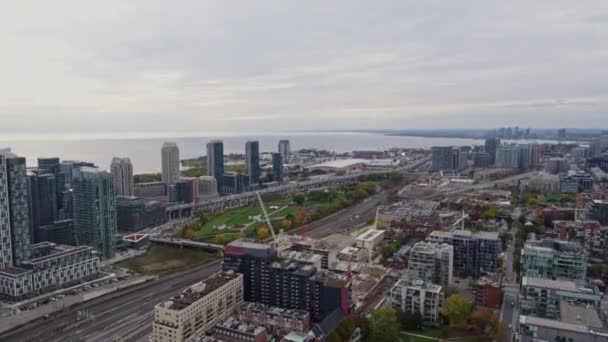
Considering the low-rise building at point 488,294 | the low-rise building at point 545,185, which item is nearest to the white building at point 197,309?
the low-rise building at point 488,294

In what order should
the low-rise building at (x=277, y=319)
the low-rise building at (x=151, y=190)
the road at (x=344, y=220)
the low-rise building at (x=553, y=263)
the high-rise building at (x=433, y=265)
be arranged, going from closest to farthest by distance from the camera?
the low-rise building at (x=277, y=319) < the low-rise building at (x=553, y=263) < the high-rise building at (x=433, y=265) < the road at (x=344, y=220) < the low-rise building at (x=151, y=190)

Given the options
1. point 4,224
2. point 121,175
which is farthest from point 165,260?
point 121,175

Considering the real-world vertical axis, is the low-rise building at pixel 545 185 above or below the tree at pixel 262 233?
above

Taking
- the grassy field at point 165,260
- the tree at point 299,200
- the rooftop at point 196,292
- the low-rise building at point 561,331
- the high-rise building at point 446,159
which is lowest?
the grassy field at point 165,260

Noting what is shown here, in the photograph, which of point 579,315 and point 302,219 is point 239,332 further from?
point 302,219

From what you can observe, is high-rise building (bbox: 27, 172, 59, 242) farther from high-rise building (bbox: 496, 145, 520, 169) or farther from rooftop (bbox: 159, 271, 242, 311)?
high-rise building (bbox: 496, 145, 520, 169)

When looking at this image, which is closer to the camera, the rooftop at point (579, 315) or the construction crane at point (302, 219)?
the rooftop at point (579, 315)

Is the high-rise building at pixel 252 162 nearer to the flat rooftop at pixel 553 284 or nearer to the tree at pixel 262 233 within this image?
the tree at pixel 262 233
